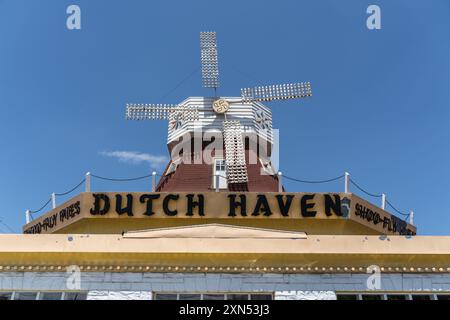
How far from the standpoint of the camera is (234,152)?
2456 cm

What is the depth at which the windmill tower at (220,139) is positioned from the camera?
23750mm

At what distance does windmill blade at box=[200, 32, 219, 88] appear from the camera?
2914cm

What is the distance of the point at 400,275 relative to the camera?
40.3 ft

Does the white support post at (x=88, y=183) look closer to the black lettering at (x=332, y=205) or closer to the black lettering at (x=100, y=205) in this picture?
the black lettering at (x=100, y=205)

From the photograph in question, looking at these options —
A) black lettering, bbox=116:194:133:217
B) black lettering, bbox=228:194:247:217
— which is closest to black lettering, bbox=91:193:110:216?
black lettering, bbox=116:194:133:217

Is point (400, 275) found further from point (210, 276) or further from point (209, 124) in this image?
point (209, 124)

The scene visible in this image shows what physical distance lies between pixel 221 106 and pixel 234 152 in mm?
2797

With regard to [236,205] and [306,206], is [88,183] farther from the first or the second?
[306,206]

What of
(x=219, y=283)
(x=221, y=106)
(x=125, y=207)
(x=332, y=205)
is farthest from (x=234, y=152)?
(x=219, y=283)

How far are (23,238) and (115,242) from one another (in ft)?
6.55

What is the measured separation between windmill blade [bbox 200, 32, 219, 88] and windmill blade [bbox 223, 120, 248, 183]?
4003 mm

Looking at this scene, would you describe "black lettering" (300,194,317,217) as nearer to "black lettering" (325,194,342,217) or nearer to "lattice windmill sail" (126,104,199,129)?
"black lettering" (325,194,342,217)

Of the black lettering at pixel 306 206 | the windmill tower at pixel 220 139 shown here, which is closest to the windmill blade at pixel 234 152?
the windmill tower at pixel 220 139
